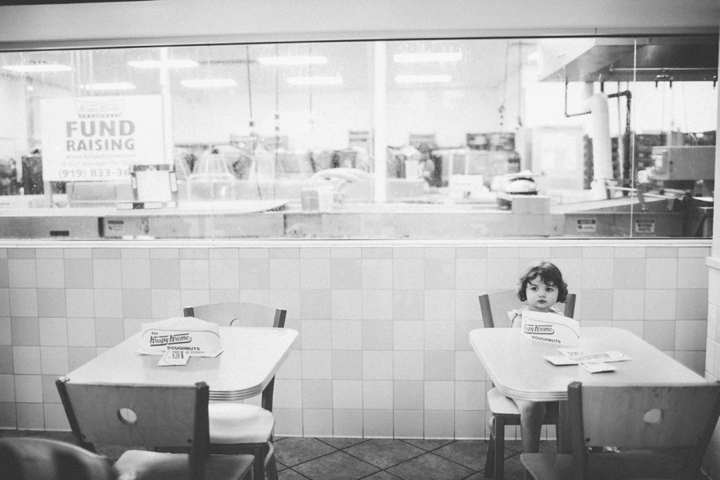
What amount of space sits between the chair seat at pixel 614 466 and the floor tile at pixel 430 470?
1.01 meters

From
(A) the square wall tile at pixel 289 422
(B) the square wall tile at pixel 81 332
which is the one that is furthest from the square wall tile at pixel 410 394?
(B) the square wall tile at pixel 81 332

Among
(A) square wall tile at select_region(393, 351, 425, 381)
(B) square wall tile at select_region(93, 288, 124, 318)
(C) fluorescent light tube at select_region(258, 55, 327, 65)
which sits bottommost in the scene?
(A) square wall tile at select_region(393, 351, 425, 381)

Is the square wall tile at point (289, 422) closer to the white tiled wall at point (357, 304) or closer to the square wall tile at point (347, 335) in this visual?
the white tiled wall at point (357, 304)

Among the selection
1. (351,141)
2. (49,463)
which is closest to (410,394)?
(351,141)

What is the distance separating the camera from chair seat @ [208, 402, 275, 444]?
230 centimetres

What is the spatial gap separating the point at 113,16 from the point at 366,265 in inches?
70.6

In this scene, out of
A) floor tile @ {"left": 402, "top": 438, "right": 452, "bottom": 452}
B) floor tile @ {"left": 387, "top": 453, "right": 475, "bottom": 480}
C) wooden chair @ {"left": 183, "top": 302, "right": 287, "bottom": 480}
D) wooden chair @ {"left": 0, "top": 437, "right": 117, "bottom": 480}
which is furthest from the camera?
floor tile @ {"left": 402, "top": 438, "right": 452, "bottom": 452}

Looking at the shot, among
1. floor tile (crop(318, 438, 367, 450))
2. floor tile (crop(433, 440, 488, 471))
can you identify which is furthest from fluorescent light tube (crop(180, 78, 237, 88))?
floor tile (crop(433, 440, 488, 471))

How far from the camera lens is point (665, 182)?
3.83m

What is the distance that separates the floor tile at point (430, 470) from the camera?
3.04 metres

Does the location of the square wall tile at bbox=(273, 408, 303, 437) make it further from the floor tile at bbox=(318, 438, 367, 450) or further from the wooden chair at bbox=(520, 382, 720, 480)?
the wooden chair at bbox=(520, 382, 720, 480)

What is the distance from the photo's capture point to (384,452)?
10.9 feet

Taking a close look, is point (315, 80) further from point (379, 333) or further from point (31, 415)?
point (31, 415)

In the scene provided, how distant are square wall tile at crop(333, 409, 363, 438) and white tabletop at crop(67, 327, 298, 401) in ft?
3.73
